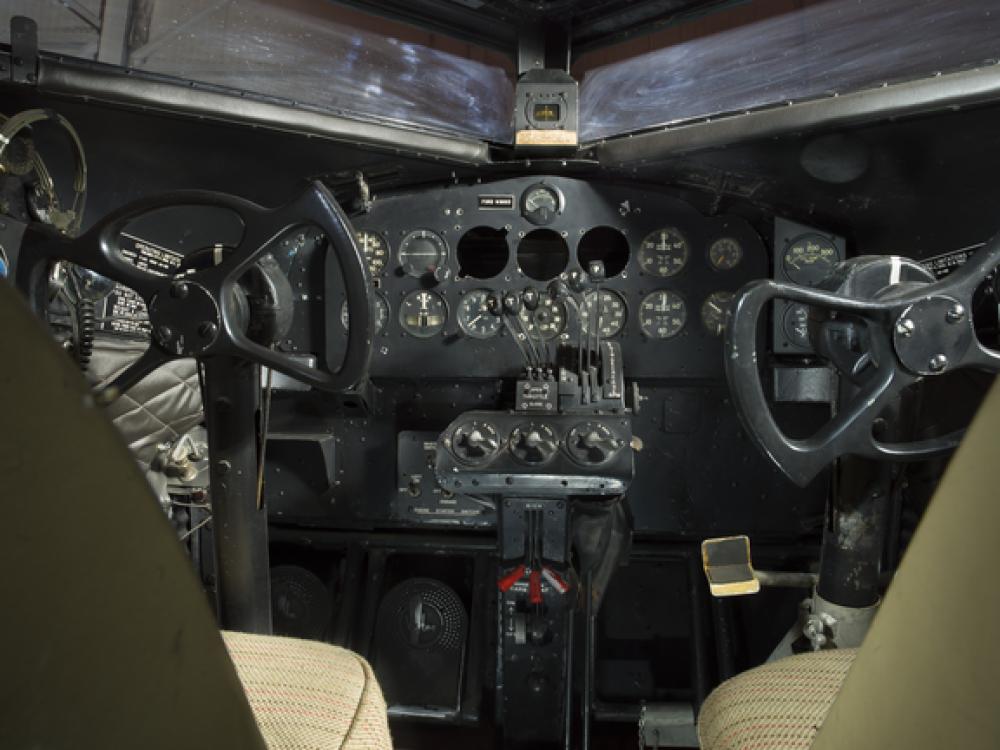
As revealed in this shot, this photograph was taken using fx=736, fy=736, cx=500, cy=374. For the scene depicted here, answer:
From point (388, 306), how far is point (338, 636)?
1257mm

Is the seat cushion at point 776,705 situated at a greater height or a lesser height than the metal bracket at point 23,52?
lesser

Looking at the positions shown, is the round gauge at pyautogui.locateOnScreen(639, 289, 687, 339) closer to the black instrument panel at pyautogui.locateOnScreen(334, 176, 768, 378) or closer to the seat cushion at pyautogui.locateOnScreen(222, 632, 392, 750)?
the black instrument panel at pyautogui.locateOnScreen(334, 176, 768, 378)

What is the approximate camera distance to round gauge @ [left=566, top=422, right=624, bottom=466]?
82.7 inches

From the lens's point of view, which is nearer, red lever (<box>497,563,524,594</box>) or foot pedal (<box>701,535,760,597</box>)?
foot pedal (<box>701,535,760,597</box>)

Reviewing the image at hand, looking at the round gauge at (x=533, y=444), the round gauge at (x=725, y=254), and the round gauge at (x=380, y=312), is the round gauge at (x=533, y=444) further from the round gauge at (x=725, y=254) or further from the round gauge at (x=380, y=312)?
the round gauge at (x=725, y=254)

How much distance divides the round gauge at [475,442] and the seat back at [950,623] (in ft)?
5.68

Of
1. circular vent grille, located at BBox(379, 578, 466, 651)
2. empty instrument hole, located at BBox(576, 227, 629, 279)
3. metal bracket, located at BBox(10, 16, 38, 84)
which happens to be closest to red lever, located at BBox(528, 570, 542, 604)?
circular vent grille, located at BBox(379, 578, 466, 651)

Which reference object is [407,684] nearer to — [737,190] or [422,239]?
[422,239]

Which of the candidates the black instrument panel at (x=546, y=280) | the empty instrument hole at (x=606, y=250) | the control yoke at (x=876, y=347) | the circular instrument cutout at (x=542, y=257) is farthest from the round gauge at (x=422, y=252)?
the control yoke at (x=876, y=347)

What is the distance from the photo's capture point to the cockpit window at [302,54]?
210cm

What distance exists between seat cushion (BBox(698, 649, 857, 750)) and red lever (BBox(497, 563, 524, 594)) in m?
1.02

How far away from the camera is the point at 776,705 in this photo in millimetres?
959

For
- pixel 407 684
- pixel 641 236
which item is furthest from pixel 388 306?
pixel 407 684

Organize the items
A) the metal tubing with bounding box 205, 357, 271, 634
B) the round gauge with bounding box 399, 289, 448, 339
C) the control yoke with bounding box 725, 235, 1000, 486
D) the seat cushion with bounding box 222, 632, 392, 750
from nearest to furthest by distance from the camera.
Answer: the seat cushion with bounding box 222, 632, 392, 750 < the control yoke with bounding box 725, 235, 1000, 486 < the metal tubing with bounding box 205, 357, 271, 634 < the round gauge with bounding box 399, 289, 448, 339
